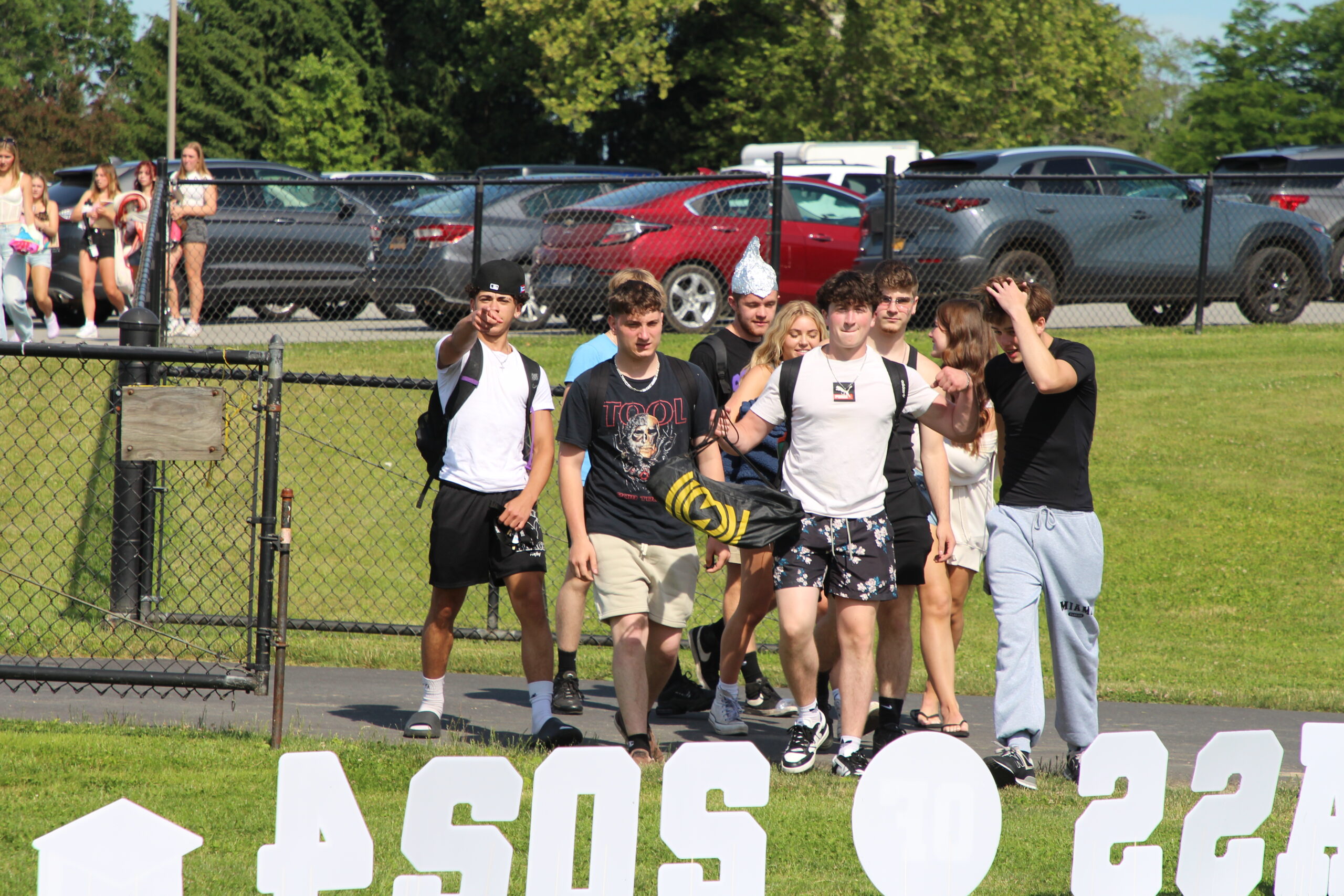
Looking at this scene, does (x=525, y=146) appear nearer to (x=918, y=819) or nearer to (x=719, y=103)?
(x=719, y=103)

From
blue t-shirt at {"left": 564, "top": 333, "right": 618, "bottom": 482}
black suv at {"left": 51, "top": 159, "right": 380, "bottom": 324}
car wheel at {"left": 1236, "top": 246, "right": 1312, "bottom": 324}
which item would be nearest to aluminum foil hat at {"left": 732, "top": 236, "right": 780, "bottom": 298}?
blue t-shirt at {"left": 564, "top": 333, "right": 618, "bottom": 482}

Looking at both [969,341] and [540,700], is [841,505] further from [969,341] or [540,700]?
[540,700]

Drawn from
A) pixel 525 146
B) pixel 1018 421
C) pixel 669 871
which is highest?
pixel 525 146

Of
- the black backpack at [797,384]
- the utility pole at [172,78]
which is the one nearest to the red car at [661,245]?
the black backpack at [797,384]

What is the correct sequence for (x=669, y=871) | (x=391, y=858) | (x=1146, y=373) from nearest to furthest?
(x=669, y=871), (x=391, y=858), (x=1146, y=373)

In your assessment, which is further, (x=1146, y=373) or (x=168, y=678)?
(x=1146, y=373)

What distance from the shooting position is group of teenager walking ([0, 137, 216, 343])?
11.2 metres

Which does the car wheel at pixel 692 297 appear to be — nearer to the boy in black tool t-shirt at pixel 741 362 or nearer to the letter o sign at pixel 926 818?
the boy in black tool t-shirt at pixel 741 362

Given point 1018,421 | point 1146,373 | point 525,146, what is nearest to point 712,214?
point 1146,373

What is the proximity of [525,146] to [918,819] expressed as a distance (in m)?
41.7

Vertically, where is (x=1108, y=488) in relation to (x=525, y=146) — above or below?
below

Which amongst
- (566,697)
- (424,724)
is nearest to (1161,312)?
(566,697)

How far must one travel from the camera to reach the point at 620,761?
3.07m

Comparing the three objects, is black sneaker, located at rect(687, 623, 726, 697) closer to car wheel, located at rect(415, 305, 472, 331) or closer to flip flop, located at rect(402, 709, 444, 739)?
flip flop, located at rect(402, 709, 444, 739)
